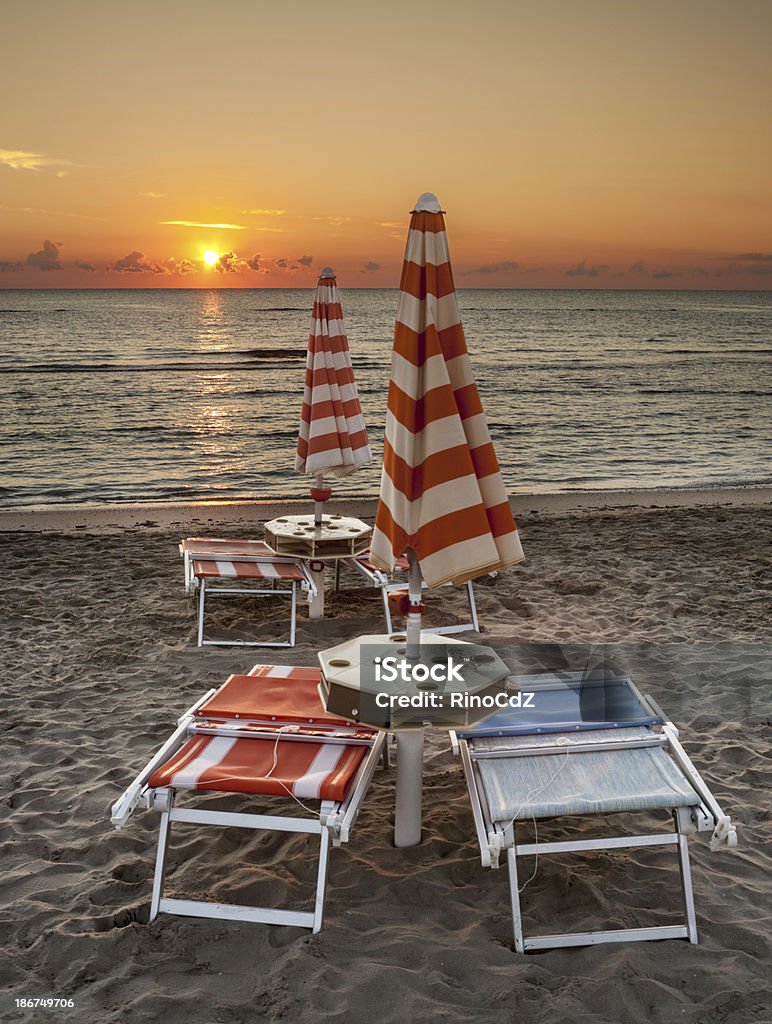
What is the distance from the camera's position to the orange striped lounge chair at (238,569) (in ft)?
20.6

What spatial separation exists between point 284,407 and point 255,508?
13827mm

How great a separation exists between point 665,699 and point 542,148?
75.7 ft

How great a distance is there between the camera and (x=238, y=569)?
649cm

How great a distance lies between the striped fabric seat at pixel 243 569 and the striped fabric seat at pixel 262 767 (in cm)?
287

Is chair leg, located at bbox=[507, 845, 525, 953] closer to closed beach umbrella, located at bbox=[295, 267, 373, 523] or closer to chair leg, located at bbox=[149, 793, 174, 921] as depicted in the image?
chair leg, located at bbox=[149, 793, 174, 921]

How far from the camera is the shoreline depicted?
10.5m

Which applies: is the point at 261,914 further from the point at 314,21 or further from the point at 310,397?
the point at 314,21

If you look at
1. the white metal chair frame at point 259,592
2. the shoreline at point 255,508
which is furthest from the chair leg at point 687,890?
the shoreline at point 255,508

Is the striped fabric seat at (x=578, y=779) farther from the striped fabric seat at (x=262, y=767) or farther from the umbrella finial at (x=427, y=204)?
the umbrella finial at (x=427, y=204)

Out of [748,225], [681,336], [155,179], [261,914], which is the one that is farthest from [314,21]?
[681,336]

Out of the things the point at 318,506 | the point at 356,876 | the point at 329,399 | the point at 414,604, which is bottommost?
the point at 356,876

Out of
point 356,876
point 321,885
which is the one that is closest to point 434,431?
point 321,885

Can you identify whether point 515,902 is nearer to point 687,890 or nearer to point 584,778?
point 584,778

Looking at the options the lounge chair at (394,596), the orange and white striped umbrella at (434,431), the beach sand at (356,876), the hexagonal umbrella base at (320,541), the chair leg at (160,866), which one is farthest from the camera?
the hexagonal umbrella base at (320,541)
